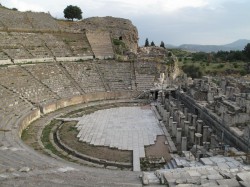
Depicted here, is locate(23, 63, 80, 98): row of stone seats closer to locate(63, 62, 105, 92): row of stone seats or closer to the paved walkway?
locate(63, 62, 105, 92): row of stone seats

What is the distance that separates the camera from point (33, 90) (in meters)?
28.9

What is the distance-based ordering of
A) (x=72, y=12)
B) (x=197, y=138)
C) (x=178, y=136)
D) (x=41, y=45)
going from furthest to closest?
(x=72, y=12) → (x=41, y=45) → (x=178, y=136) → (x=197, y=138)

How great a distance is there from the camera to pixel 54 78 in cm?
3281

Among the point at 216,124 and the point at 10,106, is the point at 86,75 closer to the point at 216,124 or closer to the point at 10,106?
the point at 10,106

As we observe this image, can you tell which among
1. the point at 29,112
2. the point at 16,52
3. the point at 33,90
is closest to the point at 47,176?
the point at 29,112

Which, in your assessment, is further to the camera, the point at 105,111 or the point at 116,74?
the point at 116,74

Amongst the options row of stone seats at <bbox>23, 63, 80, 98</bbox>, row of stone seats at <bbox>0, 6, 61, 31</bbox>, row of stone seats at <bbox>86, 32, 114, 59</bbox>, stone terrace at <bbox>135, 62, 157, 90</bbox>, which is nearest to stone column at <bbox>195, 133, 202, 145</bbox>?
row of stone seats at <bbox>23, 63, 80, 98</bbox>

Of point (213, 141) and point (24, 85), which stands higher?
point (24, 85)

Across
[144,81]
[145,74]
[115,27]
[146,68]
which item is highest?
[115,27]

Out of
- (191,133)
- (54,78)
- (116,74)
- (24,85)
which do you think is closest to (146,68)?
(116,74)

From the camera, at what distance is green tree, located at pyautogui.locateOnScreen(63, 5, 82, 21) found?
177ft

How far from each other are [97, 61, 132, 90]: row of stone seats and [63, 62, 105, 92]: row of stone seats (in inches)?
36.7

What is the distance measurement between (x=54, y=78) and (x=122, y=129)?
12.9 meters

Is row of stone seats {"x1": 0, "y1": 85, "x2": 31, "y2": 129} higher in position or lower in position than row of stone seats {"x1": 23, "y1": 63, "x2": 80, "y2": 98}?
lower
